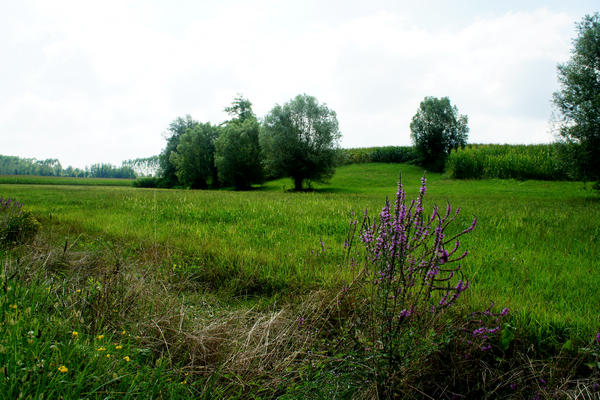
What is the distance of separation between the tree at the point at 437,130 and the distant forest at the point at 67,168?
12812 cm

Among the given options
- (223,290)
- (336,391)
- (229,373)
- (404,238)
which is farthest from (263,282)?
(404,238)

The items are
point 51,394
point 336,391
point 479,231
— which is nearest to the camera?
point 51,394

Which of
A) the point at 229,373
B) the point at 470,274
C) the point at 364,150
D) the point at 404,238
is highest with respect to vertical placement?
the point at 364,150

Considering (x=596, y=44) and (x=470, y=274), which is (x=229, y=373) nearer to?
(x=470, y=274)

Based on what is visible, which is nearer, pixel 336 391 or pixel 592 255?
pixel 336 391

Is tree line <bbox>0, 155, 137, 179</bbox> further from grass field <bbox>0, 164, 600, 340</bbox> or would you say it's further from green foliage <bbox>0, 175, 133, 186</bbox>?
grass field <bbox>0, 164, 600, 340</bbox>

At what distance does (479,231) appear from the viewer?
630 cm

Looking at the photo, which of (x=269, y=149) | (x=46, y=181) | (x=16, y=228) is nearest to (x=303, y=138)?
(x=269, y=149)

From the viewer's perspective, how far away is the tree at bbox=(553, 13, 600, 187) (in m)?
16.4

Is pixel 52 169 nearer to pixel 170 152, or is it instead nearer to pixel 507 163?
pixel 170 152

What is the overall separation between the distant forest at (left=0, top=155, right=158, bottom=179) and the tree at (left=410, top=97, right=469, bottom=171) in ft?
420

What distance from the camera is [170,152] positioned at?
6494cm

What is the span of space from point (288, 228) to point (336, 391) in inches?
179

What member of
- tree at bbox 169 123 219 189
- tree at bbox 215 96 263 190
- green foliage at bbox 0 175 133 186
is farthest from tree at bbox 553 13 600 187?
green foliage at bbox 0 175 133 186
